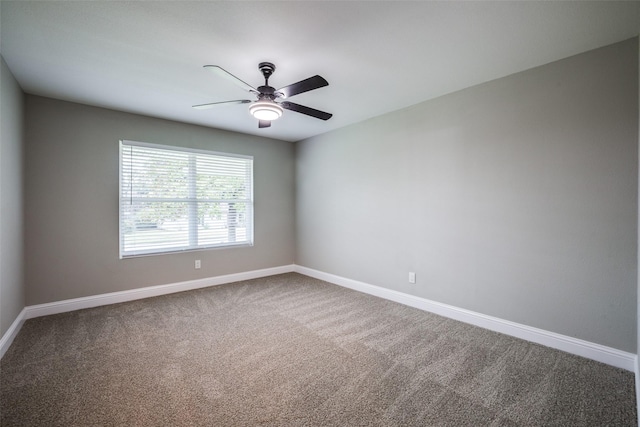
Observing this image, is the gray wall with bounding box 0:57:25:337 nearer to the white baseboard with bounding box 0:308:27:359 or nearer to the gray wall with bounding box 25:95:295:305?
the white baseboard with bounding box 0:308:27:359

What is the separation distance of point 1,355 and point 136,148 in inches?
102

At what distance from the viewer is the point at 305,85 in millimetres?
2275

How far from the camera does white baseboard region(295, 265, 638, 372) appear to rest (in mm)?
2258

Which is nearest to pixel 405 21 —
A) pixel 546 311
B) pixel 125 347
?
pixel 546 311

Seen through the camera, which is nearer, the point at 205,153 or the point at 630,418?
the point at 630,418

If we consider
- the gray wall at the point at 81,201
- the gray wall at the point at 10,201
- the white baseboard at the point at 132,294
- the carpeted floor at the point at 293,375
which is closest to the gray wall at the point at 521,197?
the carpeted floor at the point at 293,375

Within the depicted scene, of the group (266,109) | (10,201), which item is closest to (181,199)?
(10,201)

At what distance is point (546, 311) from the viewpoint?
102 inches

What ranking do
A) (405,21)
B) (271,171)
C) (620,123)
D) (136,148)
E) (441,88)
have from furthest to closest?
(271,171), (136,148), (441,88), (620,123), (405,21)

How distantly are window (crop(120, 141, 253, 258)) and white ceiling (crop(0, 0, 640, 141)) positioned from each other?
104cm

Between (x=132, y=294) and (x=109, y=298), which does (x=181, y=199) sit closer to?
(x=132, y=294)

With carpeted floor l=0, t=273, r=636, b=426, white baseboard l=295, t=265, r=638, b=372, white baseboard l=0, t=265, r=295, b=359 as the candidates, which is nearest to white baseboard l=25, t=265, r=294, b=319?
white baseboard l=0, t=265, r=295, b=359

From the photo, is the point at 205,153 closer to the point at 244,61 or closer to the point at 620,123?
the point at 244,61

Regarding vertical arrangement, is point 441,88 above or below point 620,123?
above
